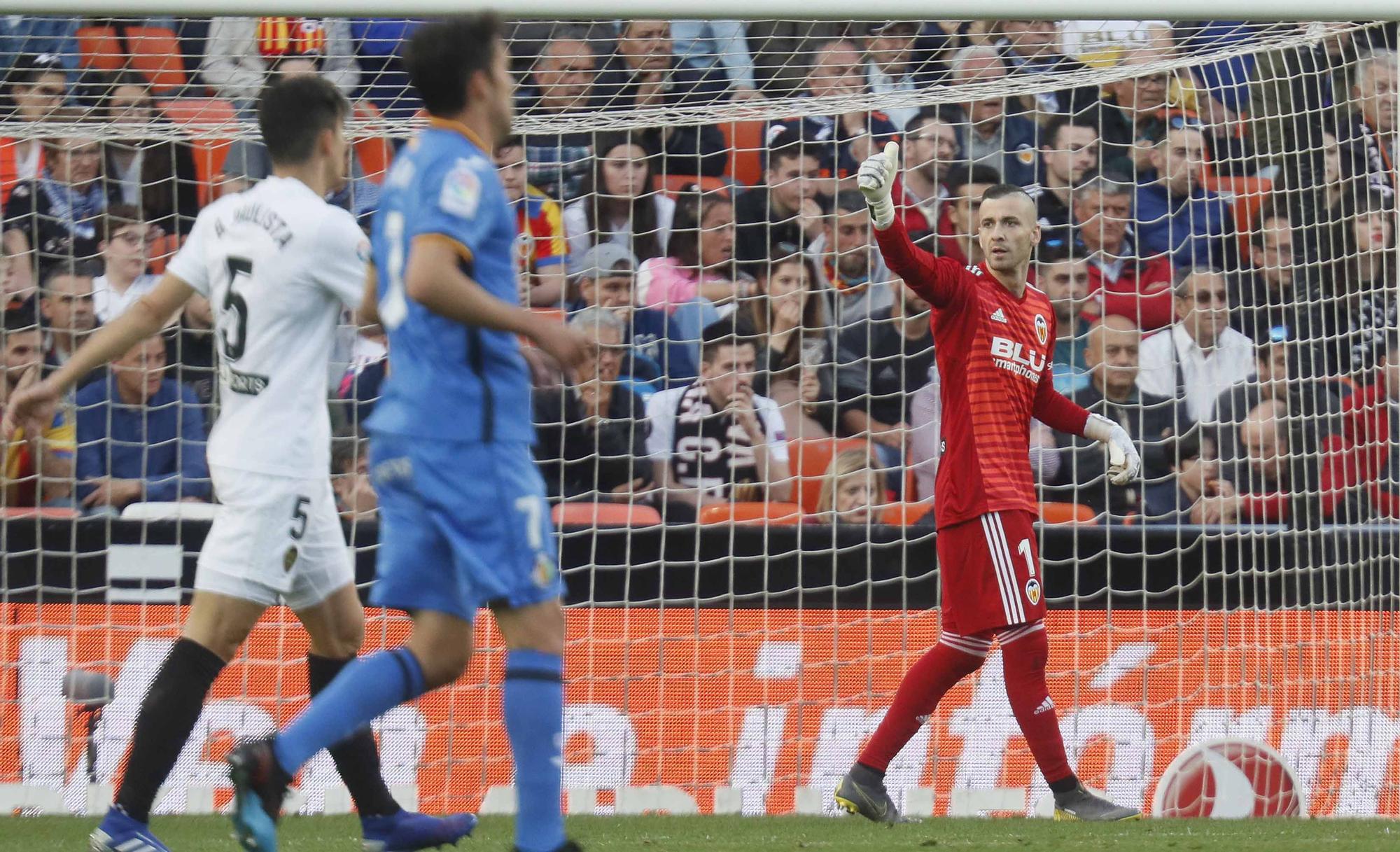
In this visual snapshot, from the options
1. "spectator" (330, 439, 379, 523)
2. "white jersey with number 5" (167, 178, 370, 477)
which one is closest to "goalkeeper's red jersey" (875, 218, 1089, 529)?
"white jersey with number 5" (167, 178, 370, 477)

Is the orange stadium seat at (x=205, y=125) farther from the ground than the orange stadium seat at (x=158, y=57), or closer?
closer

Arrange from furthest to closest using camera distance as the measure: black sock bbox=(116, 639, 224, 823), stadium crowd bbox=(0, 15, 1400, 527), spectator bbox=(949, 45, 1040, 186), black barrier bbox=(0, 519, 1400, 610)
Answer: spectator bbox=(949, 45, 1040, 186), stadium crowd bbox=(0, 15, 1400, 527), black barrier bbox=(0, 519, 1400, 610), black sock bbox=(116, 639, 224, 823)

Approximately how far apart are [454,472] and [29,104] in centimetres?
374

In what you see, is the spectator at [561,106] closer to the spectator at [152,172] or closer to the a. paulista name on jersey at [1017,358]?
the spectator at [152,172]

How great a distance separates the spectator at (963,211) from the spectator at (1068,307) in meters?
0.31

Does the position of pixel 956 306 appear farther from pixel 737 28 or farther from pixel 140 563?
pixel 140 563

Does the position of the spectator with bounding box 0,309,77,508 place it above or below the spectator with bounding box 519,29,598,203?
below

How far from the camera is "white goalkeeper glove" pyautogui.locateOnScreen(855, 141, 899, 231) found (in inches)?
156

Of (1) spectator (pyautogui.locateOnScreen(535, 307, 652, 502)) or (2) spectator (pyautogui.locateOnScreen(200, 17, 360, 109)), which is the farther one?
(1) spectator (pyautogui.locateOnScreen(535, 307, 652, 502))

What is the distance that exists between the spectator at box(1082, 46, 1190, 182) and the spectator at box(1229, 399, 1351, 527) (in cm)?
116

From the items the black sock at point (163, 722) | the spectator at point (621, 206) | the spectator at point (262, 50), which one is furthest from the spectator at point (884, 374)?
the black sock at point (163, 722)

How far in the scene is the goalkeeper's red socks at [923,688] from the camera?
4395 mm

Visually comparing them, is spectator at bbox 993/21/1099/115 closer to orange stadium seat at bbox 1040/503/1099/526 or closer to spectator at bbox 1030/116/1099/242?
spectator at bbox 1030/116/1099/242

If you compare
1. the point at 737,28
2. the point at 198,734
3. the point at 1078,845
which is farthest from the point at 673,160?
the point at 1078,845
